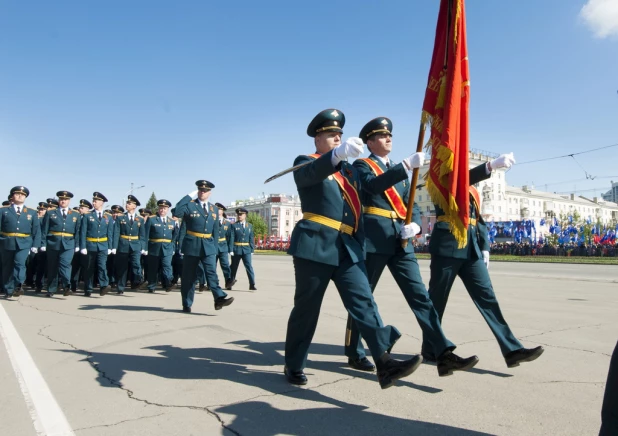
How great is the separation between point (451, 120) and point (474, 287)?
1.45 meters

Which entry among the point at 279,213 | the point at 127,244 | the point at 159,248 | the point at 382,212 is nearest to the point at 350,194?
the point at 382,212

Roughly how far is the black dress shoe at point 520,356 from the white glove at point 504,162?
1.52 metres

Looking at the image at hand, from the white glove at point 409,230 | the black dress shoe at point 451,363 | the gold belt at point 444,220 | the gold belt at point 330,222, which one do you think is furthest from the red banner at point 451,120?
the black dress shoe at point 451,363

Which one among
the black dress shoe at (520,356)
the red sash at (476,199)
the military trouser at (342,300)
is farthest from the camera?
the red sash at (476,199)

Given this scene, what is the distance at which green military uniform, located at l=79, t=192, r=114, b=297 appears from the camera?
33.7ft

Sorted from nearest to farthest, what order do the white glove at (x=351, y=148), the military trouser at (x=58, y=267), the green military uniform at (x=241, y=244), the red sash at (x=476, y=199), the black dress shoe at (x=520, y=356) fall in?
the white glove at (x=351, y=148) → the black dress shoe at (x=520, y=356) → the red sash at (x=476, y=199) → the military trouser at (x=58, y=267) → the green military uniform at (x=241, y=244)

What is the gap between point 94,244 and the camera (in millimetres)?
10367

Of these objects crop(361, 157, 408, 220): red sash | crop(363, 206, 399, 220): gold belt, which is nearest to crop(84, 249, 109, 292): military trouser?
crop(363, 206, 399, 220): gold belt

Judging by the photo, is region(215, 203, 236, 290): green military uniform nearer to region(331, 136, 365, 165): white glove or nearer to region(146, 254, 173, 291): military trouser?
region(146, 254, 173, 291): military trouser

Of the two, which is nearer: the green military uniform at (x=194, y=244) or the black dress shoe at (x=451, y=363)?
the black dress shoe at (x=451, y=363)

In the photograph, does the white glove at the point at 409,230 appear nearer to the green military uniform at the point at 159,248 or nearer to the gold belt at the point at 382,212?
the gold belt at the point at 382,212

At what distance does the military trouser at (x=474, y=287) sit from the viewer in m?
4.04

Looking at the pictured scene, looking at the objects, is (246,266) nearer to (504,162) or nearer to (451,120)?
(504,162)

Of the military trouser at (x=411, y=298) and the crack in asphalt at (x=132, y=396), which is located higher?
the military trouser at (x=411, y=298)
